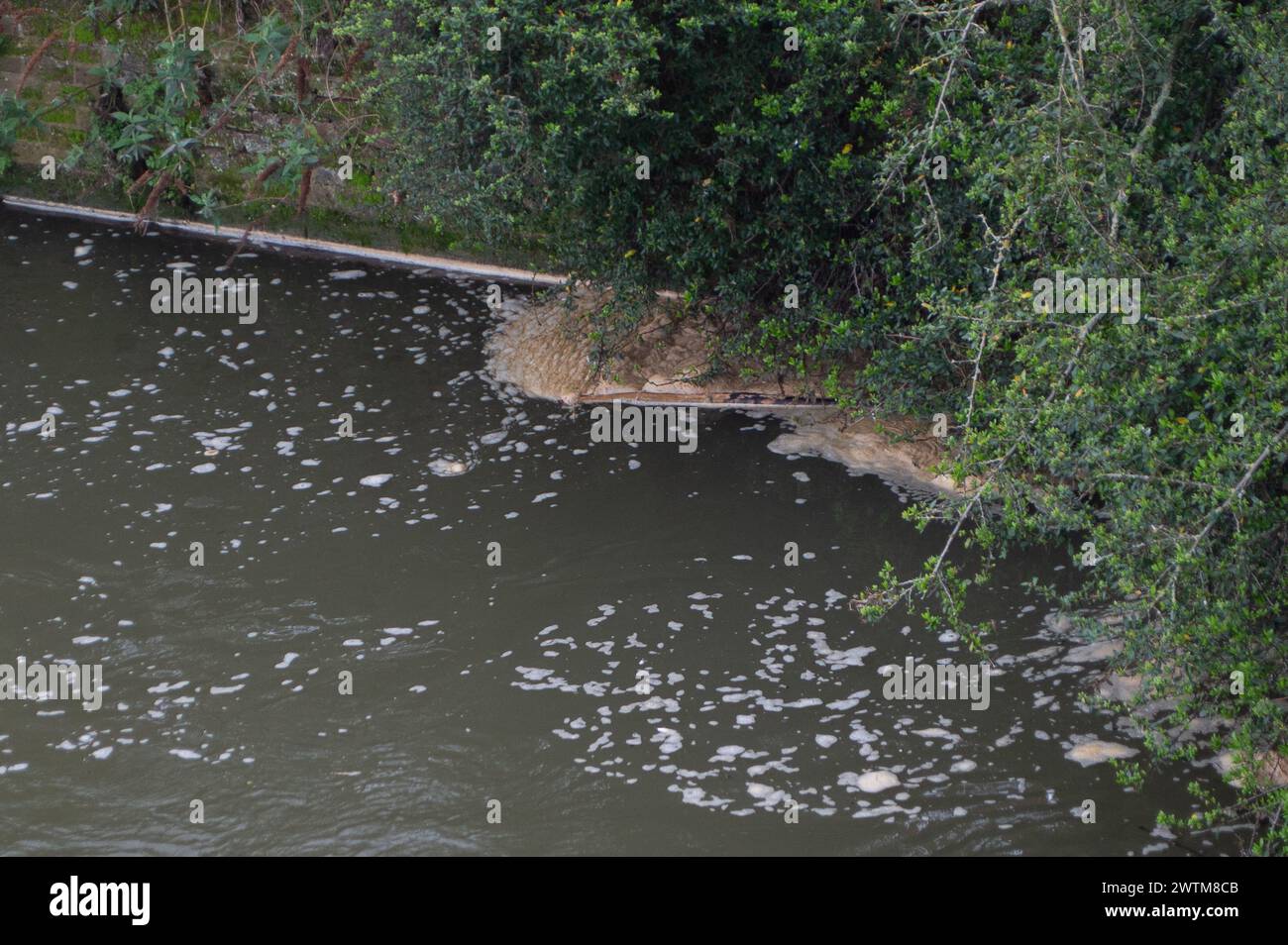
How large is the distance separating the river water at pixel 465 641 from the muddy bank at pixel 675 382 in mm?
307

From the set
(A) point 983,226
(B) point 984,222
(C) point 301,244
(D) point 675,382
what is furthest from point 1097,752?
(C) point 301,244

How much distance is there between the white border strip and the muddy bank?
1510 millimetres

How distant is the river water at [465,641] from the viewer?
634 centimetres

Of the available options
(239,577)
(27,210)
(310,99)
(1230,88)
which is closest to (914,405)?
(1230,88)

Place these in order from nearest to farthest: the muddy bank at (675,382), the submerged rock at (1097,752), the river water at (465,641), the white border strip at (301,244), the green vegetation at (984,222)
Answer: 1. the green vegetation at (984,222)
2. the river water at (465,641)
3. the submerged rock at (1097,752)
4. the muddy bank at (675,382)
5. the white border strip at (301,244)

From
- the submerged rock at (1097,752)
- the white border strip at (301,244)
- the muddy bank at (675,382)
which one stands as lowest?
the submerged rock at (1097,752)

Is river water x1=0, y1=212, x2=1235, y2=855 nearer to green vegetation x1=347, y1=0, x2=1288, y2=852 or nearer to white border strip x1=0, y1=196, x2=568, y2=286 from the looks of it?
green vegetation x1=347, y1=0, x2=1288, y2=852

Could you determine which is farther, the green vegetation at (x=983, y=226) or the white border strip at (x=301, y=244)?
the white border strip at (x=301, y=244)

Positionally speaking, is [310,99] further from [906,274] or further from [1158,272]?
[1158,272]

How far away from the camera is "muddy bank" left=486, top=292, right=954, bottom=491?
9617mm

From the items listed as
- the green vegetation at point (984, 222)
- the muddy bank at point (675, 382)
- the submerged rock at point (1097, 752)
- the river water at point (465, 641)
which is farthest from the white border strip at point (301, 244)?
the submerged rock at point (1097, 752)

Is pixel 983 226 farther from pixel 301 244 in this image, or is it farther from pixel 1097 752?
pixel 301 244

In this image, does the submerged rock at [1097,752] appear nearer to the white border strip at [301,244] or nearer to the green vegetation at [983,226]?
the green vegetation at [983,226]

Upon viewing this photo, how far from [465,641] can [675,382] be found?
365 cm
